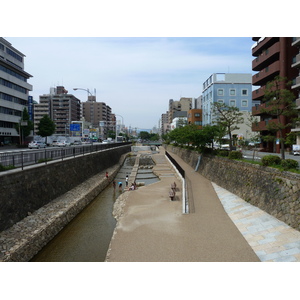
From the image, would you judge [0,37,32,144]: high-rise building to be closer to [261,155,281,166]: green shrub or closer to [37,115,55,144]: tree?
[37,115,55,144]: tree

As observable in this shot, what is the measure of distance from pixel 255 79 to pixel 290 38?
8456mm

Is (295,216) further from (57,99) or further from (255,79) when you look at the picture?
(57,99)

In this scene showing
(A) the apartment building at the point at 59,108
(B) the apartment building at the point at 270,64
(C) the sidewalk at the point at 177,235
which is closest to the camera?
(C) the sidewalk at the point at 177,235

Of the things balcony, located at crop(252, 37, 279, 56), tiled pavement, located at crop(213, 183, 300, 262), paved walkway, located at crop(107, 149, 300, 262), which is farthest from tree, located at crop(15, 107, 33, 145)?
tiled pavement, located at crop(213, 183, 300, 262)

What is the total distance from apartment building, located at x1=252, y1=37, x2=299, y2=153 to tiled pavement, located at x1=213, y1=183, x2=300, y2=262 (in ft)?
52.9

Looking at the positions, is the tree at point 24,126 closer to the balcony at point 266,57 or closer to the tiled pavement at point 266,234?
the balcony at point 266,57

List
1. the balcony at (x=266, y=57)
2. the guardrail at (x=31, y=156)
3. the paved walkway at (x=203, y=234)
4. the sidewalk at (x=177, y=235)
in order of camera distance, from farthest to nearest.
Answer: the balcony at (x=266, y=57) → the guardrail at (x=31, y=156) → the sidewalk at (x=177, y=235) → the paved walkway at (x=203, y=234)

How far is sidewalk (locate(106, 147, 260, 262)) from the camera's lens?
12.4 meters

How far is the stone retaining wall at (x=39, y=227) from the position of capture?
40.8 ft

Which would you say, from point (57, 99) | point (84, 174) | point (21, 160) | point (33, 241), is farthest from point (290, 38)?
point (57, 99)

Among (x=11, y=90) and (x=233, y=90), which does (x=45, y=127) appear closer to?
(x=11, y=90)

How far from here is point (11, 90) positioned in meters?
58.1

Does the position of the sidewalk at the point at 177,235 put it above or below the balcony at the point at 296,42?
below

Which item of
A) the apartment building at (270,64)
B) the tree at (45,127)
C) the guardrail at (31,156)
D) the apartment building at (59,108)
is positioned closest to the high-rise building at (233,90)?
the apartment building at (270,64)
